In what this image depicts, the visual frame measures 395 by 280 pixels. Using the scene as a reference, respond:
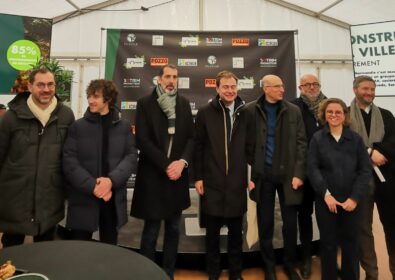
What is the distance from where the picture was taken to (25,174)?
1.73 metres

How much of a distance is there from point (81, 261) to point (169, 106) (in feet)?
3.98

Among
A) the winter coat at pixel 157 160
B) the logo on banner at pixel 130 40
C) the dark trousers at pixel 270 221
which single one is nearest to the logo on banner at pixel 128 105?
the logo on banner at pixel 130 40

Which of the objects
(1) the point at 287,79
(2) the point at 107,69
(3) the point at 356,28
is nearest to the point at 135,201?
(2) the point at 107,69

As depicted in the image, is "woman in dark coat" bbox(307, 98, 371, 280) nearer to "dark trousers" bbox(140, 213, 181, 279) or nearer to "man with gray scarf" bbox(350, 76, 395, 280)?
"man with gray scarf" bbox(350, 76, 395, 280)

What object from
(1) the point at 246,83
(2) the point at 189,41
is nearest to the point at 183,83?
(2) the point at 189,41

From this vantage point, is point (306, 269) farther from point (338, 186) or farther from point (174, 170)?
point (174, 170)

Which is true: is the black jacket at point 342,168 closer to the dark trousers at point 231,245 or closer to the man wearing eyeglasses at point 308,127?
the man wearing eyeglasses at point 308,127

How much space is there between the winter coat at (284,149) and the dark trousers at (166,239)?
23.3 inches

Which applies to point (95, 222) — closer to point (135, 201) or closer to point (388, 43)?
point (135, 201)

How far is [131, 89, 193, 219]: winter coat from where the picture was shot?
77.1 inches

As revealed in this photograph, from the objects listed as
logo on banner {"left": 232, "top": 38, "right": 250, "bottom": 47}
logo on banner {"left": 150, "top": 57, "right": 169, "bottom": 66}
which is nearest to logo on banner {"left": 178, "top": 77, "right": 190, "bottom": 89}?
logo on banner {"left": 150, "top": 57, "right": 169, "bottom": 66}

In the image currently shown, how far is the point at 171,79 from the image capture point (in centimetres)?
202

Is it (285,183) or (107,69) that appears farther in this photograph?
(107,69)

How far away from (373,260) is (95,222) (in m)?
1.94
